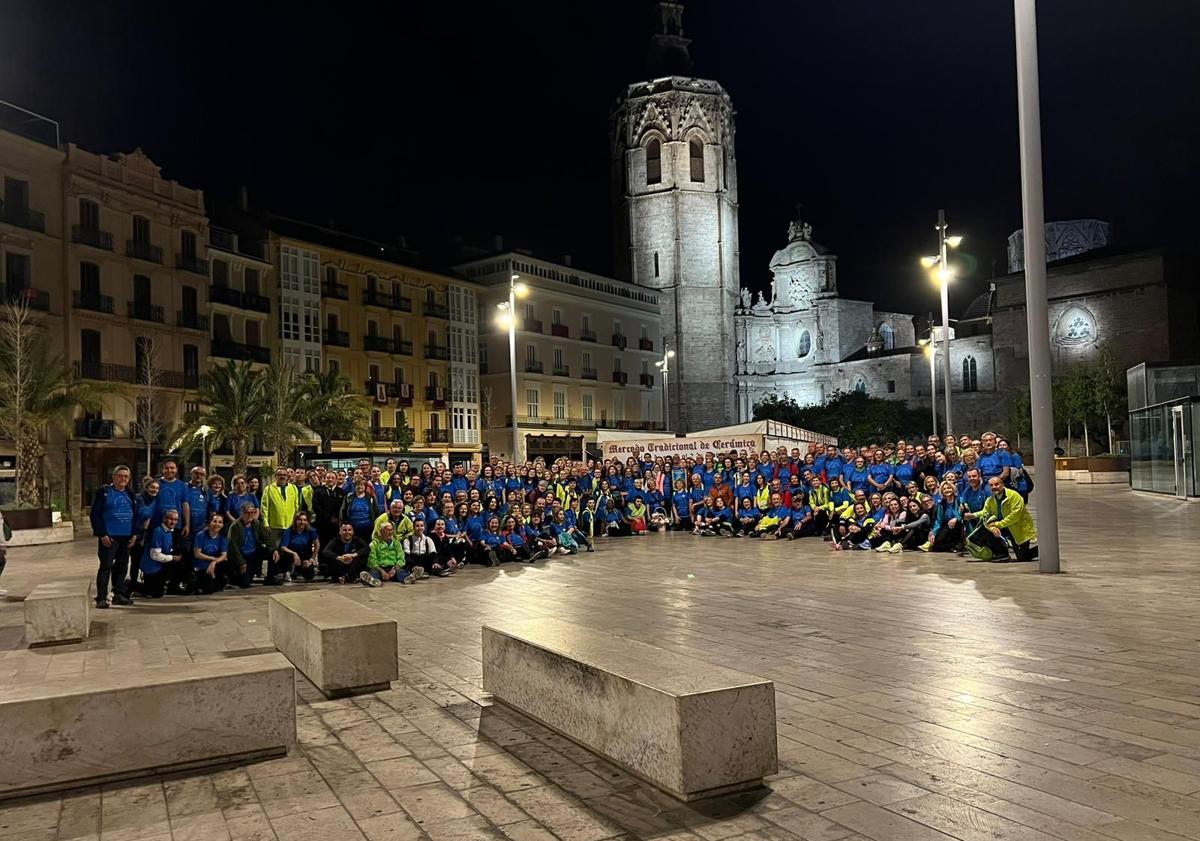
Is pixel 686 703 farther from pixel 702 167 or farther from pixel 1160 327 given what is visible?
pixel 702 167

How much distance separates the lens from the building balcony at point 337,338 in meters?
54.6

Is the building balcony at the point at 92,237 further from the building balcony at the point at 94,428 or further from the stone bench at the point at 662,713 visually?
the stone bench at the point at 662,713

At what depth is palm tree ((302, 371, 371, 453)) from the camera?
Answer: 137 ft

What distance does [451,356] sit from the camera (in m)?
63.2

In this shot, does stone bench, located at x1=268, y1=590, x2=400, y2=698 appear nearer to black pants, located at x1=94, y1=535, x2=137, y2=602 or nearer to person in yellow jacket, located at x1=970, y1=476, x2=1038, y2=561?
black pants, located at x1=94, y1=535, x2=137, y2=602

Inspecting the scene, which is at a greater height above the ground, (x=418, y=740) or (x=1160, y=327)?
(x=1160, y=327)

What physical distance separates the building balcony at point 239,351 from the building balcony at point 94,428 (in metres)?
7.98

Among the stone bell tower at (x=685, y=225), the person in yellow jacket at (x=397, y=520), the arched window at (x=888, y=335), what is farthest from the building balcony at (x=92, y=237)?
the arched window at (x=888, y=335)

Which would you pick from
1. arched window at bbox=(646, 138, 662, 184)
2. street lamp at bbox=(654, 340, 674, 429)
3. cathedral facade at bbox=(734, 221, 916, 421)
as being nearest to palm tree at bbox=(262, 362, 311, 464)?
street lamp at bbox=(654, 340, 674, 429)

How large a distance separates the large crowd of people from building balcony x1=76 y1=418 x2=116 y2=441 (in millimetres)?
25878

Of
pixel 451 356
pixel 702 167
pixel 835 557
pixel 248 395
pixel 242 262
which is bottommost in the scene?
pixel 835 557

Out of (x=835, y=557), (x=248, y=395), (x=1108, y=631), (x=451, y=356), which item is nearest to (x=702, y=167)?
(x=451, y=356)

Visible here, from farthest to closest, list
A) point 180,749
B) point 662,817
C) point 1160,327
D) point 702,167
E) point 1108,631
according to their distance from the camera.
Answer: point 702,167
point 1160,327
point 1108,631
point 180,749
point 662,817

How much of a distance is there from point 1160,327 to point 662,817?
262 ft
